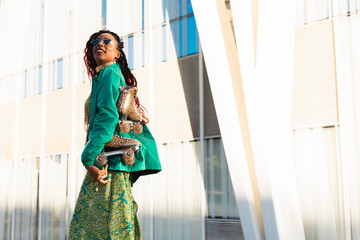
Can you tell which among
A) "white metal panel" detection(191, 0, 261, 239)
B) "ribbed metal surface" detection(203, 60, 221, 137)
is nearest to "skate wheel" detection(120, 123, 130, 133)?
"white metal panel" detection(191, 0, 261, 239)

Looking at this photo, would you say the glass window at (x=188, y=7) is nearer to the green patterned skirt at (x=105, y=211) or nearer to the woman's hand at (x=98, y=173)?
the green patterned skirt at (x=105, y=211)

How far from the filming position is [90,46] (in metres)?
3.45

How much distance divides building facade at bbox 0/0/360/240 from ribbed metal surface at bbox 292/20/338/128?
0.01 m

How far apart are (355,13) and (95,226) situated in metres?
3.43

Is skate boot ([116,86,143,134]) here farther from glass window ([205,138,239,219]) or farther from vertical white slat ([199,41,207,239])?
vertical white slat ([199,41,207,239])

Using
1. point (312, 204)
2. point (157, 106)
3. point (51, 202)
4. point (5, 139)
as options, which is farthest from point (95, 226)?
point (5, 139)

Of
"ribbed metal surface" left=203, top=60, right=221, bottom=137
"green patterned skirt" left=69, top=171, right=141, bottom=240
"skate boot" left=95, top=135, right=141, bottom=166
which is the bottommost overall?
"green patterned skirt" left=69, top=171, right=141, bottom=240

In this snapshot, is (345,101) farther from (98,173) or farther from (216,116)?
(98,173)

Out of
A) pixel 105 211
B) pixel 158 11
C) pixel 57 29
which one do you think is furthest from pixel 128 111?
pixel 57 29

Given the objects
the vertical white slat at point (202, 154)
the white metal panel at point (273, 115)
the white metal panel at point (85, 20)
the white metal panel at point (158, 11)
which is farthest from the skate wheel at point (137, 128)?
the white metal panel at point (85, 20)

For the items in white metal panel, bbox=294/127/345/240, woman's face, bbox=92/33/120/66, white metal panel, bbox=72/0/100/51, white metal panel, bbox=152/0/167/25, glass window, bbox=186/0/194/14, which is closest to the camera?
woman's face, bbox=92/33/120/66

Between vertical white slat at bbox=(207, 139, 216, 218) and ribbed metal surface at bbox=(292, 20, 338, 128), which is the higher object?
ribbed metal surface at bbox=(292, 20, 338, 128)

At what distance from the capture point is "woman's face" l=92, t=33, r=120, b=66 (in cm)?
329

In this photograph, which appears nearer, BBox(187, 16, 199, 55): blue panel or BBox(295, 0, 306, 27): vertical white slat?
BBox(295, 0, 306, 27): vertical white slat
